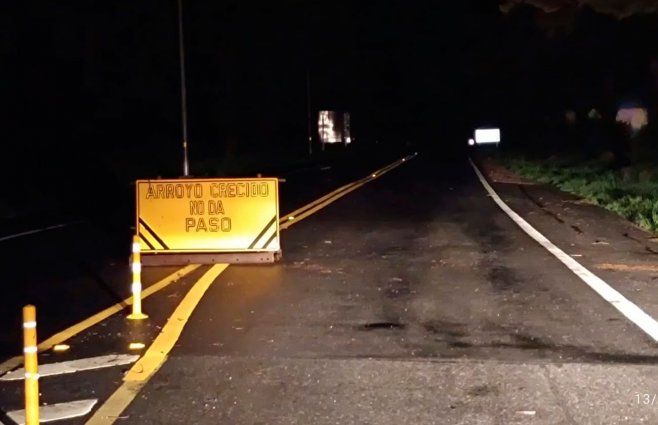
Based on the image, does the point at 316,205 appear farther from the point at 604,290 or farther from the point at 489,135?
the point at 489,135

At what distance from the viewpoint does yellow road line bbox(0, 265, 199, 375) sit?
7.58 m

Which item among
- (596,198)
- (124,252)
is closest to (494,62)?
(596,198)

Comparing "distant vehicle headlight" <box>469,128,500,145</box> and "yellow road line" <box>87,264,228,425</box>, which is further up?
"distant vehicle headlight" <box>469,128,500,145</box>

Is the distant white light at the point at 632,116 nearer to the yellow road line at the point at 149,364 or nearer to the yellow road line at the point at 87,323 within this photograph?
the yellow road line at the point at 87,323

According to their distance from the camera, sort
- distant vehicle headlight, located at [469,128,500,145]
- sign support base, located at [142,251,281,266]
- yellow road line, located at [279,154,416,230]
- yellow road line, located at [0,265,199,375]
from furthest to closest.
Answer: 1. distant vehicle headlight, located at [469,128,500,145]
2. yellow road line, located at [279,154,416,230]
3. sign support base, located at [142,251,281,266]
4. yellow road line, located at [0,265,199,375]

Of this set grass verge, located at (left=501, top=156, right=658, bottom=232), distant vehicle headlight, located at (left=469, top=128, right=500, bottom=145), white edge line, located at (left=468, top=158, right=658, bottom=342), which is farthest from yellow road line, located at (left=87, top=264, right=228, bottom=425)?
distant vehicle headlight, located at (left=469, top=128, right=500, bottom=145)

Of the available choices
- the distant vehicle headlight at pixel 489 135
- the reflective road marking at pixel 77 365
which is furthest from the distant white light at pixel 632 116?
the distant vehicle headlight at pixel 489 135

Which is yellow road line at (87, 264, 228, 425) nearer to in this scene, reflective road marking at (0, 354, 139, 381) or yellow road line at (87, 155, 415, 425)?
yellow road line at (87, 155, 415, 425)

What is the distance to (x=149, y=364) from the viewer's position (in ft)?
24.3

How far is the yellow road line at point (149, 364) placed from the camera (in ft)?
20.4

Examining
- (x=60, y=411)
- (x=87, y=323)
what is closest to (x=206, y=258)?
(x=87, y=323)

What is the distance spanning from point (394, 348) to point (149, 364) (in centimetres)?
211
